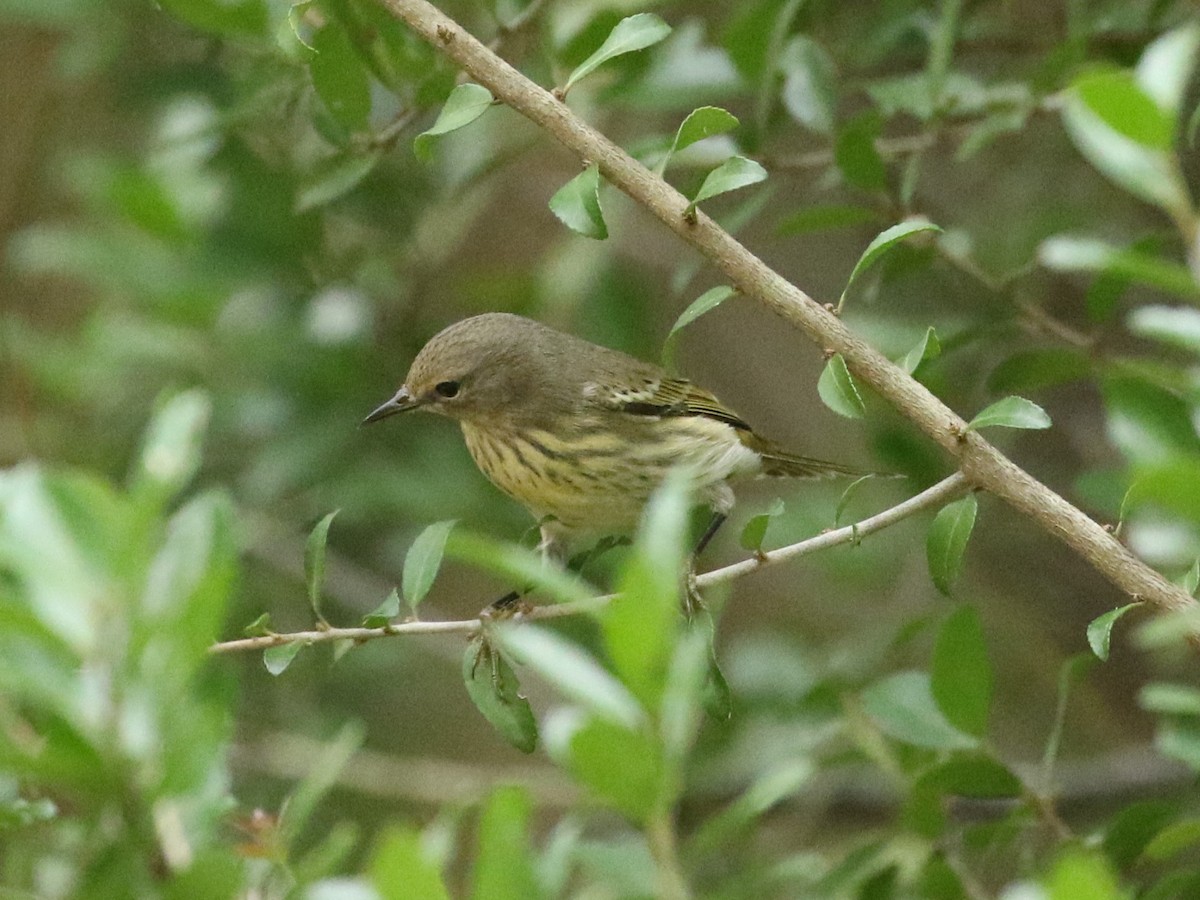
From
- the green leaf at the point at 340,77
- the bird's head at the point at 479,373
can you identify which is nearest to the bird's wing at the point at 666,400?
the bird's head at the point at 479,373

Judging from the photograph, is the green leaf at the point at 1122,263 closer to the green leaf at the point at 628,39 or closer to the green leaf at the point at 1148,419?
the green leaf at the point at 1148,419

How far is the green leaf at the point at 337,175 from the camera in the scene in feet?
9.36

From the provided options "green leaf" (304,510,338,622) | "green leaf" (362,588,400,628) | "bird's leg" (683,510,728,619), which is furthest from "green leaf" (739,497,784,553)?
"green leaf" (304,510,338,622)

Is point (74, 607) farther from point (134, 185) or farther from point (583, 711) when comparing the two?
point (134, 185)

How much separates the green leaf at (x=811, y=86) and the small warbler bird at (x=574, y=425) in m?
0.93

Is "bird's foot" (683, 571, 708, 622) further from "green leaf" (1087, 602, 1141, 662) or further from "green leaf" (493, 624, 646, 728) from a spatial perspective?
"green leaf" (493, 624, 646, 728)

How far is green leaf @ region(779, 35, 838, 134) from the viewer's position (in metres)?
2.99

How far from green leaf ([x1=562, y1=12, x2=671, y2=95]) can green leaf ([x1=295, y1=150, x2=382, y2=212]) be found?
0.68 meters

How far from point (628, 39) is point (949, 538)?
896 mm

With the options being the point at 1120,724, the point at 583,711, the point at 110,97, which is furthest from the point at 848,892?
the point at 110,97

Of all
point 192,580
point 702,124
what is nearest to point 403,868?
point 192,580

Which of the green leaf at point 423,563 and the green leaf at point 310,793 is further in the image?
the green leaf at point 423,563

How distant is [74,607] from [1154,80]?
1018 mm

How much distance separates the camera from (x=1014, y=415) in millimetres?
2125
